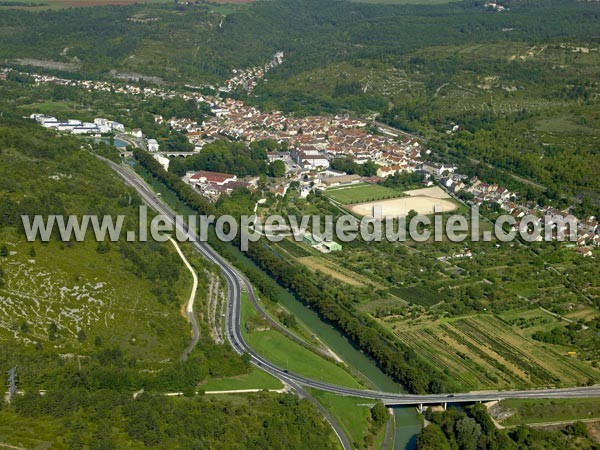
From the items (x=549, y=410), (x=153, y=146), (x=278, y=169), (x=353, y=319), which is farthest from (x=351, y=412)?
(x=153, y=146)

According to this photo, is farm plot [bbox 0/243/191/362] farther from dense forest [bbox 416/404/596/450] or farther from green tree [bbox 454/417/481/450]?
green tree [bbox 454/417/481/450]

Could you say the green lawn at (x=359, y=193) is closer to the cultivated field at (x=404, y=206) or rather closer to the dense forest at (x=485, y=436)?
the cultivated field at (x=404, y=206)

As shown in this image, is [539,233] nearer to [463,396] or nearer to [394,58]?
[463,396]

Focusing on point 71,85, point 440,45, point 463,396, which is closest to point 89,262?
point 463,396

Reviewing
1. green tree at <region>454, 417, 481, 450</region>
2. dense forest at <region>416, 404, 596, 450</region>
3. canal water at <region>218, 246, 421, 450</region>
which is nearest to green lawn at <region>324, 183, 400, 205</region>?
canal water at <region>218, 246, 421, 450</region>

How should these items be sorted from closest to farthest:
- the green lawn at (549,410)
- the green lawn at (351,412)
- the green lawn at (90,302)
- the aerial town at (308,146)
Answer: the green lawn at (351,412)
the green lawn at (549,410)
the green lawn at (90,302)
the aerial town at (308,146)

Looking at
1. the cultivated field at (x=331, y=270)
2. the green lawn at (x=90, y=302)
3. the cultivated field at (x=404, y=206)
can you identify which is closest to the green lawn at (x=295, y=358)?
the green lawn at (x=90, y=302)

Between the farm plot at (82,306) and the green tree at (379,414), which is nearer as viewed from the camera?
the green tree at (379,414)
